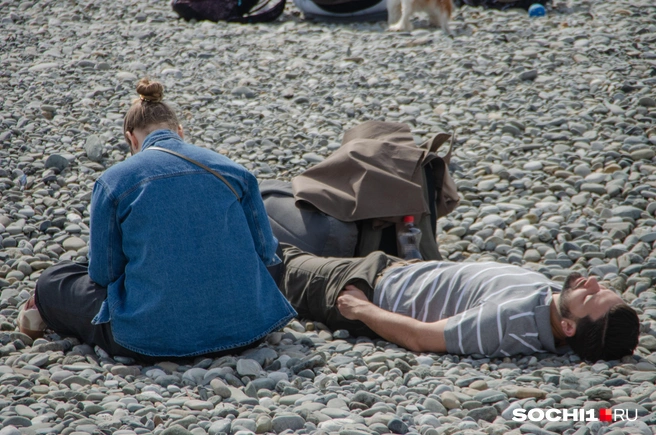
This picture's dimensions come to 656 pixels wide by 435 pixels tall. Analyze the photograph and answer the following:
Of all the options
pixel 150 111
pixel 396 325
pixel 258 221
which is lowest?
pixel 396 325

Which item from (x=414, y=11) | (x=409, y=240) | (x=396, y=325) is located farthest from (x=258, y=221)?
(x=414, y=11)

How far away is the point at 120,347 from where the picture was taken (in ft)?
10.7

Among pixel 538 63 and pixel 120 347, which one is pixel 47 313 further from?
pixel 538 63

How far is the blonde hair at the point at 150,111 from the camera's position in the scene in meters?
3.29

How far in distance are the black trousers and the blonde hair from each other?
0.75 metres

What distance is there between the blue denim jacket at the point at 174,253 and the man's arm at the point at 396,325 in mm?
559

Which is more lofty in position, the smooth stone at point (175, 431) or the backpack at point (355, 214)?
the backpack at point (355, 214)

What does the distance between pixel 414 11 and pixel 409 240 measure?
232 inches

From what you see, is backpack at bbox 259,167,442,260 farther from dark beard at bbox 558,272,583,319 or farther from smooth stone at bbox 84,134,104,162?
smooth stone at bbox 84,134,104,162

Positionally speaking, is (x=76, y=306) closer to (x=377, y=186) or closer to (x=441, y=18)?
(x=377, y=186)

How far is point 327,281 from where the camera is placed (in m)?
3.85

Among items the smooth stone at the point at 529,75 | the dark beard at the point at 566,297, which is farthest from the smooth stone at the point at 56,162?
the smooth stone at the point at 529,75

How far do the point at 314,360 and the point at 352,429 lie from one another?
705 mm

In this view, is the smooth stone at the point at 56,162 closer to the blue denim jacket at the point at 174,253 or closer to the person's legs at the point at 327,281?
the person's legs at the point at 327,281
